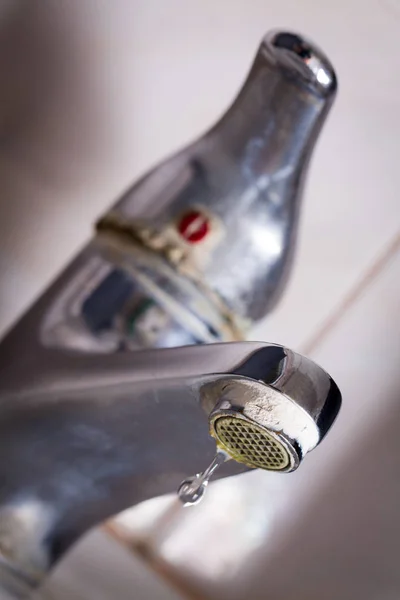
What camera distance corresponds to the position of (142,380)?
21 cm

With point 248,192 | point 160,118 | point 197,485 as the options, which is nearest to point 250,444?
point 197,485

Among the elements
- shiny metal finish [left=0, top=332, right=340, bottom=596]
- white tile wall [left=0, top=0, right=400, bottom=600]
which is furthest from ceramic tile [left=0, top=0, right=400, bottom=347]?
shiny metal finish [left=0, top=332, right=340, bottom=596]

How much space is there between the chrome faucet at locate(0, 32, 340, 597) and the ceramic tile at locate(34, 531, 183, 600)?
0.07 ft

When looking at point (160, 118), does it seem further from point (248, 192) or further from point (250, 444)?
point (250, 444)

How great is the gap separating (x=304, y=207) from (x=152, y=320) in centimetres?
13

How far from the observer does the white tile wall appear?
35cm

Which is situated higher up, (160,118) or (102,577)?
(160,118)

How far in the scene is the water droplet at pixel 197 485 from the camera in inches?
8.2

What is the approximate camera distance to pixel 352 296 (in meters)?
0.38

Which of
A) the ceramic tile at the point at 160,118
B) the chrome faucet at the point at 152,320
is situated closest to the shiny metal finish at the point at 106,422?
the chrome faucet at the point at 152,320

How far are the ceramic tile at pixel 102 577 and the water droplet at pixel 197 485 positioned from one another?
0.35 feet

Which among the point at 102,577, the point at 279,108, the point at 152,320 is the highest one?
the point at 279,108

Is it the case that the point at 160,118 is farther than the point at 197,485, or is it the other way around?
the point at 160,118

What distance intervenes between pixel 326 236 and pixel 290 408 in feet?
0.74
